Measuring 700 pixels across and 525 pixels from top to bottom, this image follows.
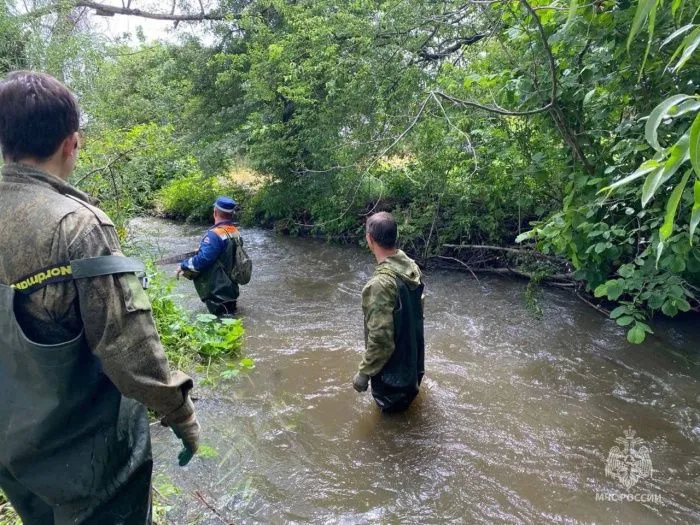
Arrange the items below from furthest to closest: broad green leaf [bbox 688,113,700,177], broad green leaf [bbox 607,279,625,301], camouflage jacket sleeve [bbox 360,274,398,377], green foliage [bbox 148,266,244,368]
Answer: green foliage [bbox 148,266,244,368]
camouflage jacket sleeve [bbox 360,274,398,377]
broad green leaf [bbox 607,279,625,301]
broad green leaf [bbox 688,113,700,177]

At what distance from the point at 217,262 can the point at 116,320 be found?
4976 millimetres

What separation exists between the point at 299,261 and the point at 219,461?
7.01 meters

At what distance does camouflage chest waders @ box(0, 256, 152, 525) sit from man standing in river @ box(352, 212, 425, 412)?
2.24m

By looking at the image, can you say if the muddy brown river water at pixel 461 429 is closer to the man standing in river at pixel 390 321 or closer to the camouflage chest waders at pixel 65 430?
the man standing in river at pixel 390 321

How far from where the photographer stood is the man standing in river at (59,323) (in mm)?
1735

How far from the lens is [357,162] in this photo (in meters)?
9.91

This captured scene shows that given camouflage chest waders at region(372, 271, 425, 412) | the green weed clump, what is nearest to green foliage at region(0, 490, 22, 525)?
camouflage chest waders at region(372, 271, 425, 412)

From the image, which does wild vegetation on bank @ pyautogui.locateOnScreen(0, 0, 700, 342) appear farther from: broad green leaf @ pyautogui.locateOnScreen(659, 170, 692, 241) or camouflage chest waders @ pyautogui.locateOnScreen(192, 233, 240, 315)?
camouflage chest waders @ pyautogui.locateOnScreen(192, 233, 240, 315)

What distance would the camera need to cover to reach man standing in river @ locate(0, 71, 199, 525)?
1.74m

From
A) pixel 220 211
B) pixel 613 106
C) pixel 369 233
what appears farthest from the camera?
pixel 220 211

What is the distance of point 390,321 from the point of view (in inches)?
157

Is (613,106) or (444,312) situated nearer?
(613,106)

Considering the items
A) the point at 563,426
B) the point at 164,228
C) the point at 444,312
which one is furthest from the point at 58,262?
the point at 164,228

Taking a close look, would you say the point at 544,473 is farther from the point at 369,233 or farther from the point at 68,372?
the point at 68,372
